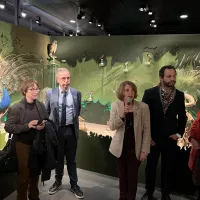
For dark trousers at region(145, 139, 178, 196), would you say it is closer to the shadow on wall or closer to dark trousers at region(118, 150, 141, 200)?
dark trousers at region(118, 150, 141, 200)

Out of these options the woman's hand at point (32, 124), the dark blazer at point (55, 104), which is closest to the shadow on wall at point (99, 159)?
the dark blazer at point (55, 104)

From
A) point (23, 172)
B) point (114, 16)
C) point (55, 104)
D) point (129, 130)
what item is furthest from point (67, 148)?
point (114, 16)

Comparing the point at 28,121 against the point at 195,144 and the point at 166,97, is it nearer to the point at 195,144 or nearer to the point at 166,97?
the point at 166,97

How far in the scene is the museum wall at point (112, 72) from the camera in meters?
3.22

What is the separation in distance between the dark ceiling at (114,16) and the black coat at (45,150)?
2.74 meters

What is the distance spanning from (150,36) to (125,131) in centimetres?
161

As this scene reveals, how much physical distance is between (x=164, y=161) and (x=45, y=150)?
4.45 feet

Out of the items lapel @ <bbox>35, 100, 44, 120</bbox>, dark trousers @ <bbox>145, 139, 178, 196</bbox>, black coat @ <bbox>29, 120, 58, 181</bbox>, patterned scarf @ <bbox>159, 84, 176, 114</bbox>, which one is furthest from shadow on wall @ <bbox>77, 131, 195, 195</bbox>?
lapel @ <bbox>35, 100, 44, 120</bbox>

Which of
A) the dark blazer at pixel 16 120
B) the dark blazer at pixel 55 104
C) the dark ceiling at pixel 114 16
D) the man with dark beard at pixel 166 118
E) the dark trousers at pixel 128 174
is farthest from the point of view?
the dark ceiling at pixel 114 16

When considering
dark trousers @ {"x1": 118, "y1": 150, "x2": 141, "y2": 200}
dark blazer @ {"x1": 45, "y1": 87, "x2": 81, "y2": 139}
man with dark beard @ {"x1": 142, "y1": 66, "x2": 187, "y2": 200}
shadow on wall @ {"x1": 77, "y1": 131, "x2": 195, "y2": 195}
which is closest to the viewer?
dark trousers @ {"x1": 118, "y1": 150, "x2": 141, "y2": 200}

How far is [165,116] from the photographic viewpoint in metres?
2.69

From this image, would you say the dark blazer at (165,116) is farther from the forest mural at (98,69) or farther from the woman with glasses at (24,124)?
the woman with glasses at (24,124)

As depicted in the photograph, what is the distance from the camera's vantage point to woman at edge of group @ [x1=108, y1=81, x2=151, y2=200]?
7.89ft

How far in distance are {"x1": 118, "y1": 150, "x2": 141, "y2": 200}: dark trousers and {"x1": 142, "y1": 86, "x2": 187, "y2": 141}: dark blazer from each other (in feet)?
1.47
